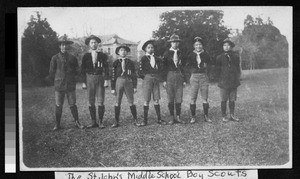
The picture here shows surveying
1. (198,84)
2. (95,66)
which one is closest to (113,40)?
(95,66)

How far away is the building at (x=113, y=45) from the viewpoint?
3.76 m

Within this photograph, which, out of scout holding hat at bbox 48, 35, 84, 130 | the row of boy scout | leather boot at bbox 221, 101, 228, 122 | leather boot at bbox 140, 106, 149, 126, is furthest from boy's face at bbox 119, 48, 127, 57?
leather boot at bbox 221, 101, 228, 122

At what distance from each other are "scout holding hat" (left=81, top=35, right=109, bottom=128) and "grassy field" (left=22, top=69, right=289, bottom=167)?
54 mm

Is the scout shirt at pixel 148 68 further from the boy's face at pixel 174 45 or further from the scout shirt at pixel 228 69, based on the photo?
the scout shirt at pixel 228 69

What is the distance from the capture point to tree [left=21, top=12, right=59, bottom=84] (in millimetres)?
3746

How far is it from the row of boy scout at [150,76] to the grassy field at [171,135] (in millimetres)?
48

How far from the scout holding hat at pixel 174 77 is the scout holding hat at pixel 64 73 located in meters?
0.80

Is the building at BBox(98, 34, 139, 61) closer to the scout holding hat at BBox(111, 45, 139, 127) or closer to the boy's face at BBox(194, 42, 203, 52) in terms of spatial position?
the scout holding hat at BBox(111, 45, 139, 127)

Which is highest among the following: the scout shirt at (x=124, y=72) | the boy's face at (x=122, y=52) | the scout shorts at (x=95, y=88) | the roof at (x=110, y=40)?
the roof at (x=110, y=40)

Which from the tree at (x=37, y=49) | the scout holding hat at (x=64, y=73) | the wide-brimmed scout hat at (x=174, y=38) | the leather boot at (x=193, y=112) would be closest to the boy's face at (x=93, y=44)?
the scout holding hat at (x=64, y=73)

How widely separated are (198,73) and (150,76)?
0.42 m

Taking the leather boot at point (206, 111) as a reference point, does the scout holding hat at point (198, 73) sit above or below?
above
